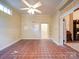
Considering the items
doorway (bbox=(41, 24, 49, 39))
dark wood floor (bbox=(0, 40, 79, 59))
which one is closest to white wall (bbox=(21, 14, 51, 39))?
doorway (bbox=(41, 24, 49, 39))

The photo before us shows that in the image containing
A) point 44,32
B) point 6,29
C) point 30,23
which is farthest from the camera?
point 44,32

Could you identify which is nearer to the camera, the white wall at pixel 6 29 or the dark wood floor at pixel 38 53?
the dark wood floor at pixel 38 53

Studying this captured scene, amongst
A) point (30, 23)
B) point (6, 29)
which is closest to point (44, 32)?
point (30, 23)

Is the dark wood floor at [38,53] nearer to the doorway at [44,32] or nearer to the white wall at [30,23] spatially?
the white wall at [30,23]

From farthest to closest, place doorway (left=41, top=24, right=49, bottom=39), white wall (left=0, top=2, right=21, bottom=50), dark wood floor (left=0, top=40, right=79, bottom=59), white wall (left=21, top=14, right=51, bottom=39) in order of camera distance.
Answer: doorway (left=41, top=24, right=49, bottom=39)
white wall (left=21, top=14, right=51, bottom=39)
white wall (left=0, top=2, right=21, bottom=50)
dark wood floor (left=0, top=40, right=79, bottom=59)

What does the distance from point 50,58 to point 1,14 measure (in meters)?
3.64

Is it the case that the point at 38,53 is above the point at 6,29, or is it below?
below

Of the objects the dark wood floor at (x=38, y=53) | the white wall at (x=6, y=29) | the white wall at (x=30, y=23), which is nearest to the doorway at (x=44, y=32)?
the white wall at (x=30, y=23)

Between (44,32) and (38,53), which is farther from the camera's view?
(44,32)

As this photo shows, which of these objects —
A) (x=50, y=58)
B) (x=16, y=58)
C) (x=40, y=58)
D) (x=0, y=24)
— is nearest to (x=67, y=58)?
(x=50, y=58)

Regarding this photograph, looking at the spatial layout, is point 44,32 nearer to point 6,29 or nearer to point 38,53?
point 6,29

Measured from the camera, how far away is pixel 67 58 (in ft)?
16.6

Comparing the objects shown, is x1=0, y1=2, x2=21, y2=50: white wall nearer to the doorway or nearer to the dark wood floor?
the dark wood floor

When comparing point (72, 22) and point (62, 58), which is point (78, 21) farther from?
point (62, 58)
